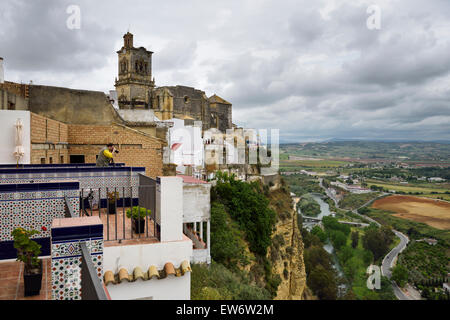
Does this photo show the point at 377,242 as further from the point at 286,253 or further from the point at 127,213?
the point at 127,213

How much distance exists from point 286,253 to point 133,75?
A: 3118cm

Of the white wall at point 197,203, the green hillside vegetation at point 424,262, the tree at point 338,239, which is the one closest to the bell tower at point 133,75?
the white wall at point 197,203

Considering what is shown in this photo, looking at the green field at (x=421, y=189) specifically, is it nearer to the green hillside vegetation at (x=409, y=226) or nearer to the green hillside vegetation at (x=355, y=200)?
the green hillside vegetation at (x=355, y=200)

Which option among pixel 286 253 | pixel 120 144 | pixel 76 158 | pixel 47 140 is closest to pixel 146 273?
pixel 47 140

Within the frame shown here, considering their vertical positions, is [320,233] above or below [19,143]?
below

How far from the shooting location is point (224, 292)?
382 inches

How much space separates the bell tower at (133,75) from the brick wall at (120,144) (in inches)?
1138

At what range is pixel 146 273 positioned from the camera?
5465 mm

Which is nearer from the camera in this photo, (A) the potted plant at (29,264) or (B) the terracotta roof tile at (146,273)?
(A) the potted plant at (29,264)

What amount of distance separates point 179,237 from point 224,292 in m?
4.70

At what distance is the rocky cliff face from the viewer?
22.3 m

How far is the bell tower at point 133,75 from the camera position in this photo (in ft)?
142

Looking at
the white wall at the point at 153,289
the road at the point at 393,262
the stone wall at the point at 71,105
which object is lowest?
the road at the point at 393,262
